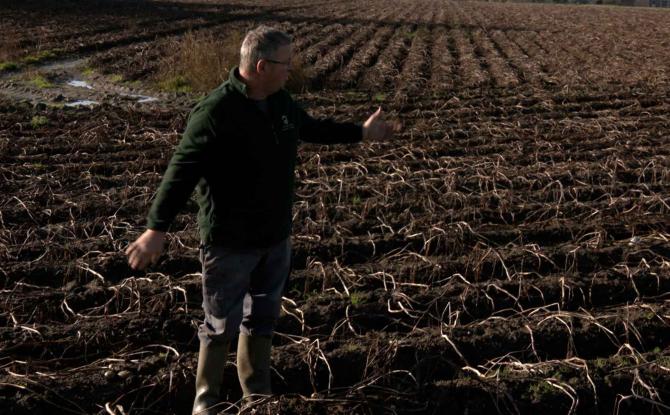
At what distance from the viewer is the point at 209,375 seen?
11.2ft

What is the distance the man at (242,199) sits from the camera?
2.96 meters

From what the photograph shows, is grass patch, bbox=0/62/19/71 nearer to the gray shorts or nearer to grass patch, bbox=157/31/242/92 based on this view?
grass patch, bbox=157/31/242/92

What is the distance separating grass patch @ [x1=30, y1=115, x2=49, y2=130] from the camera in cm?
994

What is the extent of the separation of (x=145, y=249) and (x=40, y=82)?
12556mm

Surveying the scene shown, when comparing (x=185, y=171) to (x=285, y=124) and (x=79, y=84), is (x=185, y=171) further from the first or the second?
(x=79, y=84)

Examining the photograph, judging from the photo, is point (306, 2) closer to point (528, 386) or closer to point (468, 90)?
point (468, 90)

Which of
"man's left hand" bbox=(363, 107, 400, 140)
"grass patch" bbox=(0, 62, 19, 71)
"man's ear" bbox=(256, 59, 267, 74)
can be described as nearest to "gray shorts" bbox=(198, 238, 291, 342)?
"man's left hand" bbox=(363, 107, 400, 140)

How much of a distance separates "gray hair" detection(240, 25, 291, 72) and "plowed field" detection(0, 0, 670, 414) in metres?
1.72

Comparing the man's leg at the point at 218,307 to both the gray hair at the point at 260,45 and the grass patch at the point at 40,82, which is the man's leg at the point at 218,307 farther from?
the grass patch at the point at 40,82

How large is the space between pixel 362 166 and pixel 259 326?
441 centimetres

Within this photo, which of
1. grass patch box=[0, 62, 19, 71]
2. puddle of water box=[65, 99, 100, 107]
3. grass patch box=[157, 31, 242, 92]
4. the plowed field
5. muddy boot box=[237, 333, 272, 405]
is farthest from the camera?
grass patch box=[0, 62, 19, 71]

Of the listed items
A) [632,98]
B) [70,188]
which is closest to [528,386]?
[70,188]

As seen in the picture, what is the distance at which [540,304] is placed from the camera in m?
4.79

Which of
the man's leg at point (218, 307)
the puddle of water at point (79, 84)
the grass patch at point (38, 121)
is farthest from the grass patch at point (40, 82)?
the man's leg at point (218, 307)
